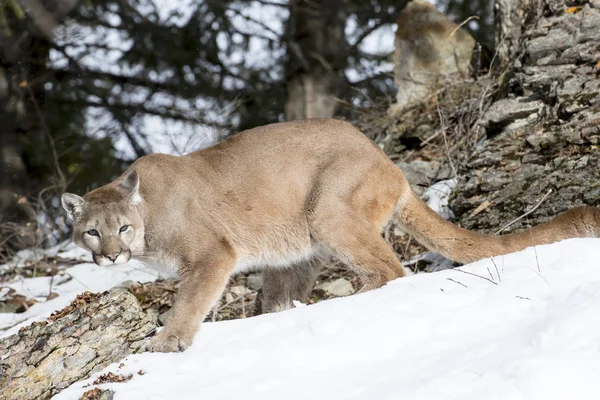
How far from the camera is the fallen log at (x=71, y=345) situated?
4.23 metres

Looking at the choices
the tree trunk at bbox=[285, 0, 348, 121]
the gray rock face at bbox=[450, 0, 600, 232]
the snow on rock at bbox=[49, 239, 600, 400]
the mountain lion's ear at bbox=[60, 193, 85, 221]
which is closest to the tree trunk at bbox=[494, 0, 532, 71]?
the gray rock face at bbox=[450, 0, 600, 232]

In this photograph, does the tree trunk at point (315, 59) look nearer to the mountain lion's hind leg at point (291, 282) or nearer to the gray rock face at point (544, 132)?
the gray rock face at point (544, 132)

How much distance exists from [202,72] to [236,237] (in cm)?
591

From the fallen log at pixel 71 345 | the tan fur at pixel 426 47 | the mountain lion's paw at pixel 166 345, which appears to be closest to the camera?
the fallen log at pixel 71 345

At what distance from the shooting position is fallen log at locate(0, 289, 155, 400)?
167 inches

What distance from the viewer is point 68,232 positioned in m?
9.70

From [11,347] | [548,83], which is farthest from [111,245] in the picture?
[548,83]

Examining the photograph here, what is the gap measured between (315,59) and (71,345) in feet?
21.3

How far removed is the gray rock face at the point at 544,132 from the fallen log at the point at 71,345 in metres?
2.73

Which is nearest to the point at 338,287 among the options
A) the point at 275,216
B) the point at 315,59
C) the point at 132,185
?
the point at 275,216

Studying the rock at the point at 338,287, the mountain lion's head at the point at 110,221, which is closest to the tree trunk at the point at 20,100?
the rock at the point at 338,287

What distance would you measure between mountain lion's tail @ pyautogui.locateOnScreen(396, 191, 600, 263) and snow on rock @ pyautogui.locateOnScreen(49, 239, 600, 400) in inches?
7.4

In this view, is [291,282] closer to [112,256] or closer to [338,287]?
[338,287]

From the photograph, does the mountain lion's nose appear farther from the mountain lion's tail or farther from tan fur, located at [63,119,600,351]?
the mountain lion's tail
